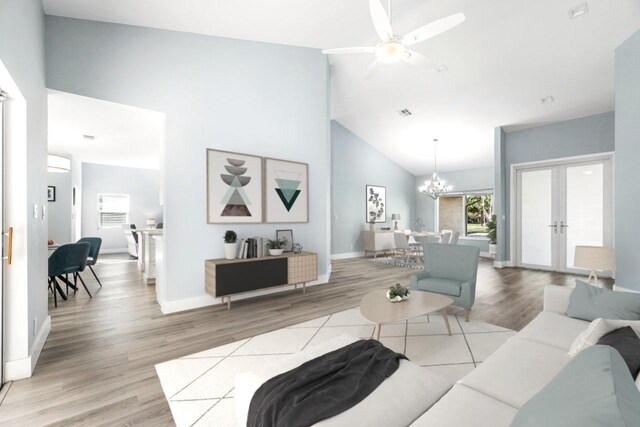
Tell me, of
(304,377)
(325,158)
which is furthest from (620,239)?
(304,377)

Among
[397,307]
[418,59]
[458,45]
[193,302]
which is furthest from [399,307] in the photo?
[458,45]

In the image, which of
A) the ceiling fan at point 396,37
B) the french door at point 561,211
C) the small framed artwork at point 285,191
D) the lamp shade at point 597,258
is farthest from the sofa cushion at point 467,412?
the french door at point 561,211

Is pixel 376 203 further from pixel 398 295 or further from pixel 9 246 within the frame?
pixel 9 246

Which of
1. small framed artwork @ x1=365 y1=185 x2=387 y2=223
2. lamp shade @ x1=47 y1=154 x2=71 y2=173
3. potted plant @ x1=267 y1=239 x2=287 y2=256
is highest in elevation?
lamp shade @ x1=47 y1=154 x2=71 y2=173

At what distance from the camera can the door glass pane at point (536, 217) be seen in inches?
249

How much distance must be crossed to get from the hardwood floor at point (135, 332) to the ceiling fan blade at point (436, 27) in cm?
300

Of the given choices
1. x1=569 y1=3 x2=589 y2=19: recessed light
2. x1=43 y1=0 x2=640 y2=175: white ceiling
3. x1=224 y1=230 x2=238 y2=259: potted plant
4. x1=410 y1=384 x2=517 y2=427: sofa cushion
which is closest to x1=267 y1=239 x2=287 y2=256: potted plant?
x1=224 y1=230 x2=238 y2=259: potted plant

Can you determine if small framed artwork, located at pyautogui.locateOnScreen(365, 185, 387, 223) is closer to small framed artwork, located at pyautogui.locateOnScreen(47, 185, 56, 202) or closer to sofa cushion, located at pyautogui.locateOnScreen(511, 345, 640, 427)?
sofa cushion, located at pyautogui.locateOnScreen(511, 345, 640, 427)

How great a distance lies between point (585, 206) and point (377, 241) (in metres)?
4.41

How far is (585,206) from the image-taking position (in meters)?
5.82

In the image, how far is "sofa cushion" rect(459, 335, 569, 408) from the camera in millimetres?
1295

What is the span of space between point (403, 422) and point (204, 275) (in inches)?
127

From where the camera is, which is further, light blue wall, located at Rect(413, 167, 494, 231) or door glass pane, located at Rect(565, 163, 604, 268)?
light blue wall, located at Rect(413, 167, 494, 231)

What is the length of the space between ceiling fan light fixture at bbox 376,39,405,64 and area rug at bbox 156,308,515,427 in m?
2.65
